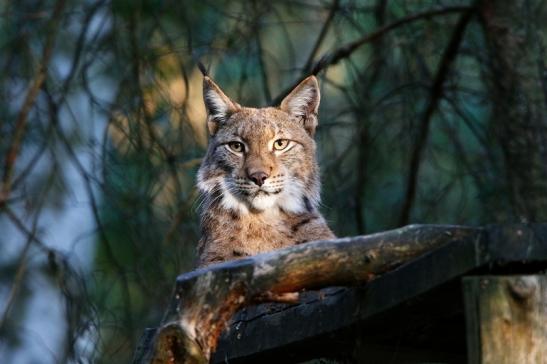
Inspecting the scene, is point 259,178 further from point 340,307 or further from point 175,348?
point 175,348

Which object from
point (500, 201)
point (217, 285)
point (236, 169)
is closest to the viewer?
point (217, 285)

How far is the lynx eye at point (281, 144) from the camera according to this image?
5648 millimetres

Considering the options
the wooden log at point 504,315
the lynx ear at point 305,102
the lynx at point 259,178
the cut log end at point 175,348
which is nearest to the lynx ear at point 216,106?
the lynx at point 259,178

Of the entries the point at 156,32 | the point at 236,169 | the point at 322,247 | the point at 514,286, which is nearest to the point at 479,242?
the point at 514,286

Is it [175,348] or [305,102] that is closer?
[175,348]

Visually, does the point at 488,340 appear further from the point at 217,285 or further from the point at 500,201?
the point at 500,201

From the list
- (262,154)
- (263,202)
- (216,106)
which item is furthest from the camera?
(216,106)

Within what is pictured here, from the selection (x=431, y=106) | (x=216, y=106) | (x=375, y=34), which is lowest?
(x=216, y=106)

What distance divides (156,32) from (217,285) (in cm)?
409

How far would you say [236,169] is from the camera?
5.43 m

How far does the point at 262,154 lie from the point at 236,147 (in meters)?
0.15

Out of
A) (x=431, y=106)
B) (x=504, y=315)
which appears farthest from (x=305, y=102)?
(x=504, y=315)

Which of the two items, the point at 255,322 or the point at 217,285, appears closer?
the point at 217,285

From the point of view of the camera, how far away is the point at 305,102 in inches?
233
